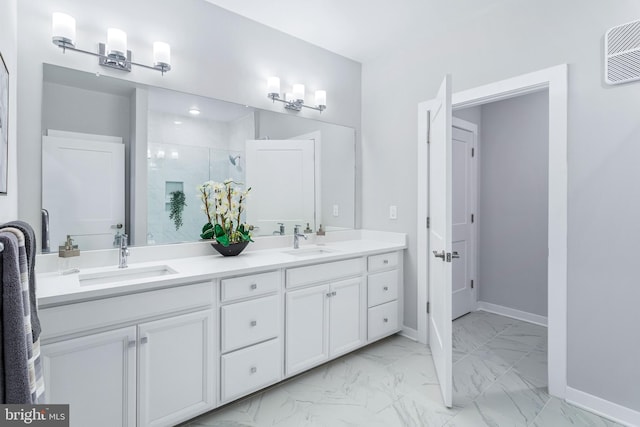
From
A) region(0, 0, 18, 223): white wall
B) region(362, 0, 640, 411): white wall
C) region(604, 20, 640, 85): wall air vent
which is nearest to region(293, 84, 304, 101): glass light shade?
region(362, 0, 640, 411): white wall

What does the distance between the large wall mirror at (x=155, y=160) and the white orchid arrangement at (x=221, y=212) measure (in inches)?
2.1

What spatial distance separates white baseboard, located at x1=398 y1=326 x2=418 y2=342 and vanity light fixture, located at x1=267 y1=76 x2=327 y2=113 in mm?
2146

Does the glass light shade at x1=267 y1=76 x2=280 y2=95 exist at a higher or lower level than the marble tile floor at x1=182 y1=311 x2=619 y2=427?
higher

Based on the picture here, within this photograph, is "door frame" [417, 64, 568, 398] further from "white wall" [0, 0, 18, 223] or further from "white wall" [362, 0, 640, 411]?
"white wall" [0, 0, 18, 223]

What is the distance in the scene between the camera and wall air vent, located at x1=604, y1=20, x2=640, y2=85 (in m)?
1.75

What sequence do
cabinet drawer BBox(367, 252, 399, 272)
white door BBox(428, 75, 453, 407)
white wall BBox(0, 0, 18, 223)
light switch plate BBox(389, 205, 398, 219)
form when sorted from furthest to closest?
light switch plate BBox(389, 205, 398, 219), cabinet drawer BBox(367, 252, 399, 272), white door BBox(428, 75, 453, 407), white wall BBox(0, 0, 18, 223)

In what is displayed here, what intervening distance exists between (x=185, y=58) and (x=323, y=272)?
1747 mm

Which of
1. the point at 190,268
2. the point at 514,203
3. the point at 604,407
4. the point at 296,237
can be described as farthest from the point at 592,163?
the point at 190,268

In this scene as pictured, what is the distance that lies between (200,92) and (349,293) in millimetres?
1821

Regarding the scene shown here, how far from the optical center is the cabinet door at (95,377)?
4.48 feet

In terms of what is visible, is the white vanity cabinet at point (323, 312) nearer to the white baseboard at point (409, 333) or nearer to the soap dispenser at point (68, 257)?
the white baseboard at point (409, 333)

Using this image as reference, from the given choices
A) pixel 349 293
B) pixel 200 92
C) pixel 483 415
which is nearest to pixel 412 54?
pixel 200 92

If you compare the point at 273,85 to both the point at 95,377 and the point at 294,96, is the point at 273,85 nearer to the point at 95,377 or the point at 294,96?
the point at 294,96

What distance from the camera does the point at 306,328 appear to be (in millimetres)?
2236
